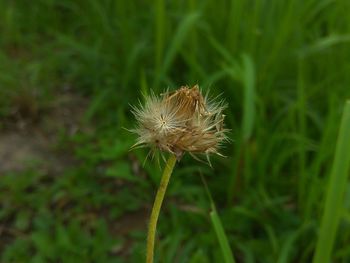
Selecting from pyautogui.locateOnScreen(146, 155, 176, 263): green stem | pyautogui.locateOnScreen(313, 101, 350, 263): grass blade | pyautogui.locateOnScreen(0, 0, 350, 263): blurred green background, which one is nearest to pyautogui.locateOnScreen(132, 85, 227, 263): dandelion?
pyautogui.locateOnScreen(146, 155, 176, 263): green stem

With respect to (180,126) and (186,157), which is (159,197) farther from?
(186,157)

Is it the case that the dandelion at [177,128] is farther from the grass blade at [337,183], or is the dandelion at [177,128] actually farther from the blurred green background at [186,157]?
the blurred green background at [186,157]

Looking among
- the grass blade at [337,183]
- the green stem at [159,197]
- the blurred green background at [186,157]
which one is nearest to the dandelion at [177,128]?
the green stem at [159,197]

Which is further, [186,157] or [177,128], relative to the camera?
[186,157]

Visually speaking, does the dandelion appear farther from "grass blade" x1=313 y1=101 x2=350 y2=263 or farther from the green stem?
"grass blade" x1=313 y1=101 x2=350 y2=263

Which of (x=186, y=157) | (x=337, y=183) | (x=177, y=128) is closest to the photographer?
(x=177, y=128)

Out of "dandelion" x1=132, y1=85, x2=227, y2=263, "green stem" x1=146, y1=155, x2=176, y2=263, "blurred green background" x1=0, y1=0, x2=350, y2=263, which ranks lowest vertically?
"green stem" x1=146, y1=155, x2=176, y2=263

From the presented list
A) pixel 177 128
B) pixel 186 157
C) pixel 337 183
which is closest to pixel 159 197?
pixel 177 128
